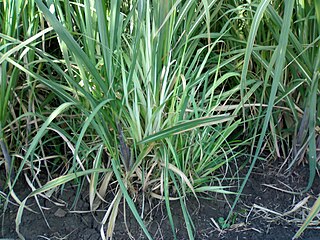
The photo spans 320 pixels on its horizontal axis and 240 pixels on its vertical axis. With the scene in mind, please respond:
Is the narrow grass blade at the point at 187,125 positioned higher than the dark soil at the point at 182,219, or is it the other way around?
the narrow grass blade at the point at 187,125

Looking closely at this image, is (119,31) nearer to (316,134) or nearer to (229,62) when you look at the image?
(229,62)

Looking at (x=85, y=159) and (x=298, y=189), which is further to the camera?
(x=298, y=189)

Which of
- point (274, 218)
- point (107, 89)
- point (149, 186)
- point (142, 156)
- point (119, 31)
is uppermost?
point (119, 31)

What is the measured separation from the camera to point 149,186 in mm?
1341

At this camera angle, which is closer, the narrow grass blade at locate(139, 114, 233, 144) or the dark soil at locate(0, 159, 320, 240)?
the narrow grass blade at locate(139, 114, 233, 144)

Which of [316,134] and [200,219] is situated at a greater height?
[316,134]

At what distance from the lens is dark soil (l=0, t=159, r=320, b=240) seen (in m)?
1.31

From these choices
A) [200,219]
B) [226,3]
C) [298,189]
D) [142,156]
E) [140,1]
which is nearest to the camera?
[140,1]

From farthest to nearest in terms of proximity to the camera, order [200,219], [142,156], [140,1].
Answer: [200,219] < [142,156] < [140,1]

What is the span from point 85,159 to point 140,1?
1.51 ft

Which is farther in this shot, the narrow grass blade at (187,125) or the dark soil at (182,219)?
the dark soil at (182,219)

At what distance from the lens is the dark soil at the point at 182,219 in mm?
1314

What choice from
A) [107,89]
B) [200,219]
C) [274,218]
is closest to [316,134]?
[274,218]

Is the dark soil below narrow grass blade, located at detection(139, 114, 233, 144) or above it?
below
